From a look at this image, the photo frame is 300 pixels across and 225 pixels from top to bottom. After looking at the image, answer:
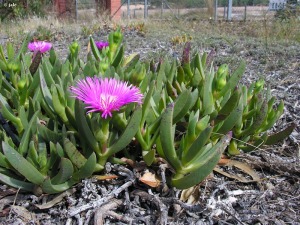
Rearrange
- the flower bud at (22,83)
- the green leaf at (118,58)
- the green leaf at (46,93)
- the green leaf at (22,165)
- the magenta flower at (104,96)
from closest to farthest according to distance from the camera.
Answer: the magenta flower at (104,96) → the green leaf at (22,165) → the green leaf at (46,93) → the flower bud at (22,83) → the green leaf at (118,58)

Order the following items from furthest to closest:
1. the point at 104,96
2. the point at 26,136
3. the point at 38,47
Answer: the point at 38,47
the point at 26,136
the point at 104,96

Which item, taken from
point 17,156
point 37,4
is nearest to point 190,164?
point 17,156

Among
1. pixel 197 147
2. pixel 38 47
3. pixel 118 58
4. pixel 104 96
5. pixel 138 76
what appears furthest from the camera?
pixel 38 47

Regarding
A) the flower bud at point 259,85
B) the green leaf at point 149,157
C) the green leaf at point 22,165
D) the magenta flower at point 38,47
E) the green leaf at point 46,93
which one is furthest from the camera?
the magenta flower at point 38,47

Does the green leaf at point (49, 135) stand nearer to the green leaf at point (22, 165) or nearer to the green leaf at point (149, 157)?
the green leaf at point (22, 165)

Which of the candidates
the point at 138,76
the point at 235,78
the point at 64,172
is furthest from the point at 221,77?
the point at 64,172

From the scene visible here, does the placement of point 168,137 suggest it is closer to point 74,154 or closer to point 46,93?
point 74,154

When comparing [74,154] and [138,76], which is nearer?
[74,154]

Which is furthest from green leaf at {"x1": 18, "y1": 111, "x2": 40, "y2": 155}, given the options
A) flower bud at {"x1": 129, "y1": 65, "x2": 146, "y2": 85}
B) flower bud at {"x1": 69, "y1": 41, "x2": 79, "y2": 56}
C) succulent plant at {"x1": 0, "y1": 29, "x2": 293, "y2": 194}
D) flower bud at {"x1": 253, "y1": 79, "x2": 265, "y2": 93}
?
flower bud at {"x1": 253, "y1": 79, "x2": 265, "y2": 93}

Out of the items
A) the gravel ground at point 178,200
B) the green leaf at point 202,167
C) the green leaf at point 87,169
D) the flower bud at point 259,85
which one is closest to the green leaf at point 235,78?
the flower bud at point 259,85

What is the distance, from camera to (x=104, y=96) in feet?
3.36

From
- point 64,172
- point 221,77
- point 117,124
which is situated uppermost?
point 221,77

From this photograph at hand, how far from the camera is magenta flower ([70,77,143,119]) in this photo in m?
1.00

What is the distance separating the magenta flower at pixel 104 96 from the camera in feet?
3.27
